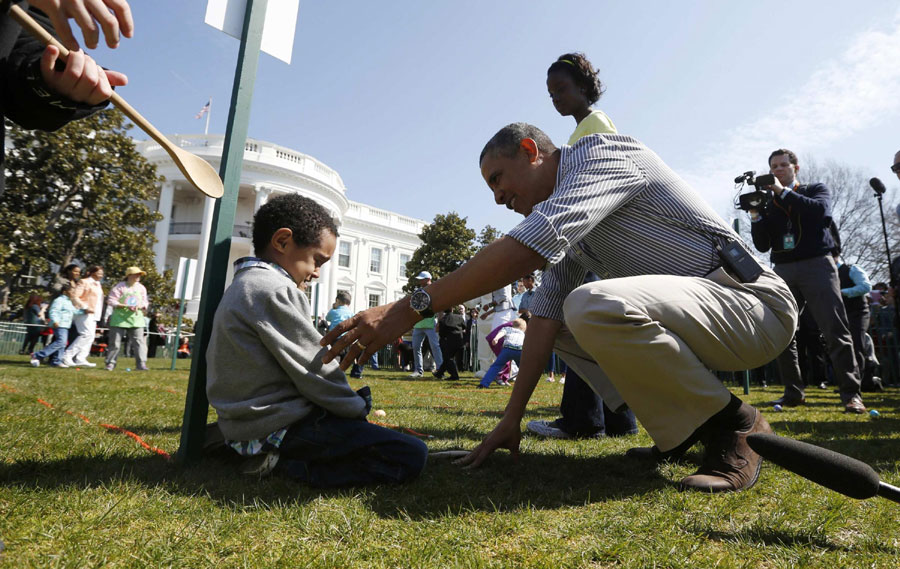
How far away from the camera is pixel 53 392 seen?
4957mm

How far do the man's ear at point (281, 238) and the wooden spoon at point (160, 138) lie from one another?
1.02ft

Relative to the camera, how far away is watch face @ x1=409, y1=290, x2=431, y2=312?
178 cm

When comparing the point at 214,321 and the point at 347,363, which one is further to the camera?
the point at 214,321

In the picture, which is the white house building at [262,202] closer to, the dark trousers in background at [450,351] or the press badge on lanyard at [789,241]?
the dark trousers in background at [450,351]

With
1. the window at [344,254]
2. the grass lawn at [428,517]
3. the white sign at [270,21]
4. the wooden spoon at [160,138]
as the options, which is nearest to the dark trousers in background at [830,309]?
the grass lawn at [428,517]

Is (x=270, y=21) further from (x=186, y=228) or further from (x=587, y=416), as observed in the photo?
(x=186, y=228)

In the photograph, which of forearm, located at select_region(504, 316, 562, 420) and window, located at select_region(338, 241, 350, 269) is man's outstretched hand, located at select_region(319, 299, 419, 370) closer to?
forearm, located at select_region(504, 316, 562, 420)

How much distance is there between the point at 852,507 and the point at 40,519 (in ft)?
8.53

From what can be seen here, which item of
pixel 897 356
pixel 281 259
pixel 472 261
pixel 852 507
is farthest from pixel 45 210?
pixel 897 356

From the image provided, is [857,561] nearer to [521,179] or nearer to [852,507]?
[852,507]

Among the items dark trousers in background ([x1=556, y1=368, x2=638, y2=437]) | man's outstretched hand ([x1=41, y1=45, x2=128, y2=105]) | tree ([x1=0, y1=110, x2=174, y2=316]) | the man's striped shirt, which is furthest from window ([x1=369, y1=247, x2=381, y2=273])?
man's outstretched hand ([x1=41, y1=45, x2=128, y2=105])

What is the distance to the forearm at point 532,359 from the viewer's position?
2541 millimetres

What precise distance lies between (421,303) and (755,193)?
15.7 feet

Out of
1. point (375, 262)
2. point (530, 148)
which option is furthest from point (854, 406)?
point (375, 262)
